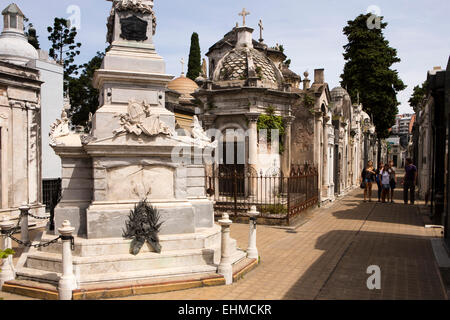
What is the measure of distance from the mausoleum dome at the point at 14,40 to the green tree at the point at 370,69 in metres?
28.3

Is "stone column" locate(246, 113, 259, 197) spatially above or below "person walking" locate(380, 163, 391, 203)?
above

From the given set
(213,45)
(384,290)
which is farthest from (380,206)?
(213,45)

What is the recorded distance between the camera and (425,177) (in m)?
18.1

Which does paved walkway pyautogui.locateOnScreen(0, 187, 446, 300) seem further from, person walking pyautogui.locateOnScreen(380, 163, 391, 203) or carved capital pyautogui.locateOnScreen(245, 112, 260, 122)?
person walking pyautogui.locateOnScreen(380, 163, 391, 203)

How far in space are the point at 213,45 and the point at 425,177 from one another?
1666 cm

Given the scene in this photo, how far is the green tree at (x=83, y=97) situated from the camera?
108 feet

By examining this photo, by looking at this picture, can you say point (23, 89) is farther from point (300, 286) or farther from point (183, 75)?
point (183, 75)

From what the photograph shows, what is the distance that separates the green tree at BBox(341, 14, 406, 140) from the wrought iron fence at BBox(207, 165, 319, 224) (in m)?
23.5

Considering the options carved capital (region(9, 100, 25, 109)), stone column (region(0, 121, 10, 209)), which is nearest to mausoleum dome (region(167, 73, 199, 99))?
carved capital (region(9, 100, 25, 109))

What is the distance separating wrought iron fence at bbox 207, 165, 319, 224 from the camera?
1259 cm

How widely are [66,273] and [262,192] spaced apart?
30.2ft

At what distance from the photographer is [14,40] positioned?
16.0 metres

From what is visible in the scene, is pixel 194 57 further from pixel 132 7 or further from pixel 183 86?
pixel 132 7
